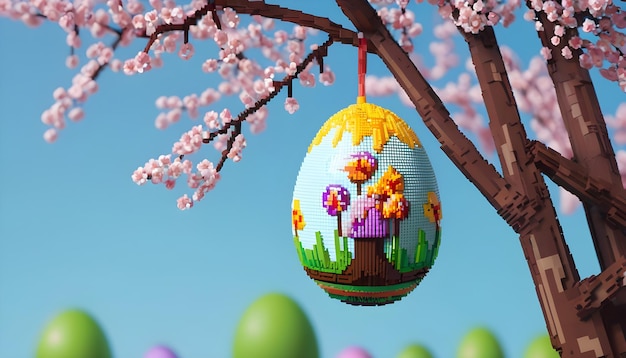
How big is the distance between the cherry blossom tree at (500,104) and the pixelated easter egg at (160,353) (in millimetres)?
4038

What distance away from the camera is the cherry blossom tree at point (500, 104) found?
108 inches

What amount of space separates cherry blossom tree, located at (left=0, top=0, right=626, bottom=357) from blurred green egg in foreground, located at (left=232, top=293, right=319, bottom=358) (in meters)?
3.29

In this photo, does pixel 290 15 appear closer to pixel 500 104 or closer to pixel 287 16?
pixel 287 16

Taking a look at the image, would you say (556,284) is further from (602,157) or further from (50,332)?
(50,332)

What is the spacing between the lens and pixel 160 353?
23.8ft

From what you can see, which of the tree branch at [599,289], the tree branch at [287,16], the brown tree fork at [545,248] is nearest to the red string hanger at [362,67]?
the tree branch at [287,16]

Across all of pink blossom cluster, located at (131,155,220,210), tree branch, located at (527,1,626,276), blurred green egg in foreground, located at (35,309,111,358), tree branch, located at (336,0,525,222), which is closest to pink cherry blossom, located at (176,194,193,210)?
pink blossom cluster, located at (131,155,220,210)

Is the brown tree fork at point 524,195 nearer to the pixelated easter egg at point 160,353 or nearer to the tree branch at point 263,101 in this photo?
the tree branch at point 263,101

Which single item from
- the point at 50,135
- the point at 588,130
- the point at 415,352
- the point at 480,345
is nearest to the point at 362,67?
the point at 588,130

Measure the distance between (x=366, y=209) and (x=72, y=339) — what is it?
5.56m

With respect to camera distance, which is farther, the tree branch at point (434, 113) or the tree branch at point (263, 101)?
the tree branch at point (263, 101)

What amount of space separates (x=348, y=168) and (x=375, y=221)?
241 millimetres

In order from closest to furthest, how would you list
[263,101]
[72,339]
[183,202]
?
1. [263,101]
2. [183,202]
3. [72,339]

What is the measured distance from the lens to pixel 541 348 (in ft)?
24.1
